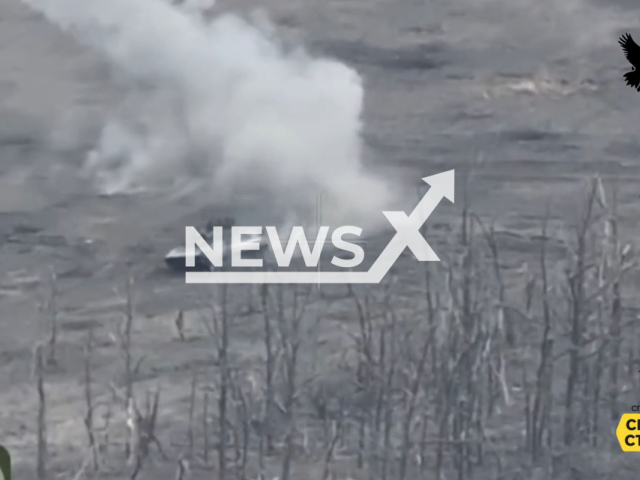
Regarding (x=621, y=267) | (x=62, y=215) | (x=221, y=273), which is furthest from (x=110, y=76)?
(x=621, y=267)

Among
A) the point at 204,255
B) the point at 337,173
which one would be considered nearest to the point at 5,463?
the point at 204,255

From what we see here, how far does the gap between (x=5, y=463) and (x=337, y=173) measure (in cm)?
114

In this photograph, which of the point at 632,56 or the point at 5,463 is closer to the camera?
the point at 5,463

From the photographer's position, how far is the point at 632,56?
2283 mm

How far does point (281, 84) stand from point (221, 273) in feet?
1.70

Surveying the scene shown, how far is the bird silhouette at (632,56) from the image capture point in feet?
7.47

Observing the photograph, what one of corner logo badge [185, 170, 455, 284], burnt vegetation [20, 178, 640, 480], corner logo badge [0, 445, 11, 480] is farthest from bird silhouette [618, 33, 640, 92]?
corner logo badge [0, 445, 11, 480]

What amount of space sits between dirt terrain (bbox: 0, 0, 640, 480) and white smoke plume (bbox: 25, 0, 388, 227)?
0.17 ft

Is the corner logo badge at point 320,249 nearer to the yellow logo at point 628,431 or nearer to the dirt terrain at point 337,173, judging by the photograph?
the dirt terrain at point 337,173

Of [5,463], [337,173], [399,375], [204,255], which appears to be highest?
[337,173]

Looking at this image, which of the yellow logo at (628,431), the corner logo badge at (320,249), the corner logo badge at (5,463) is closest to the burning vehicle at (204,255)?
the corner logo badge at (320,249)

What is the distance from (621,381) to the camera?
2.25 meters

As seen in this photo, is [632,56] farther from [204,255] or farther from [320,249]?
[204,255]

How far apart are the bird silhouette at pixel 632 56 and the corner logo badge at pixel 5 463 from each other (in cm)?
192
